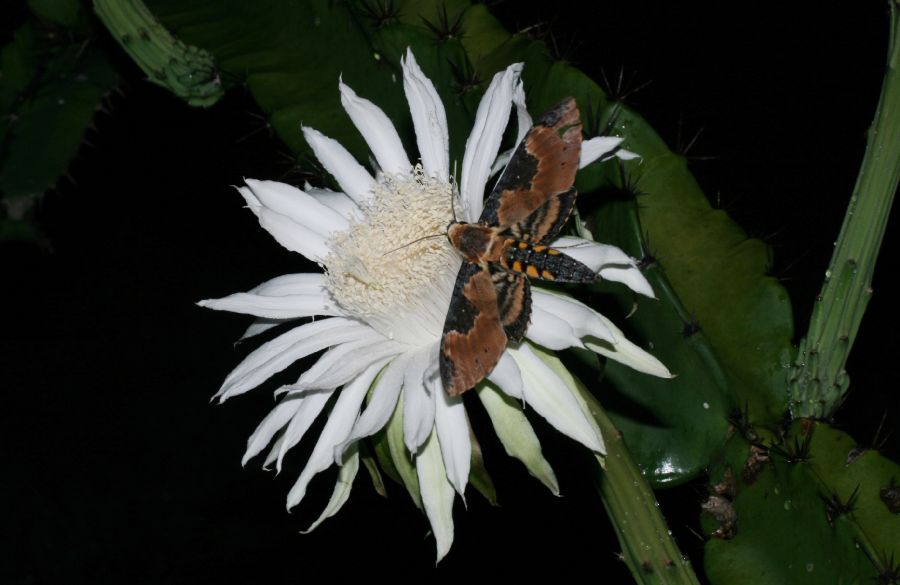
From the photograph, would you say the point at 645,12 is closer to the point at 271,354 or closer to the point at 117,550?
the point at 271,354

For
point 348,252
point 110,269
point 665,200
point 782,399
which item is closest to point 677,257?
point 665,200

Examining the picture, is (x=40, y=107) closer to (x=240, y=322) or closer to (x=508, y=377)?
(x=240, y=322)

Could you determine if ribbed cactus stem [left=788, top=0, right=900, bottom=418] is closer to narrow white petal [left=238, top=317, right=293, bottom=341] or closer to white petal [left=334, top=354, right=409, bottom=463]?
white petal [left=334, top=354, right=409, bottom=463]

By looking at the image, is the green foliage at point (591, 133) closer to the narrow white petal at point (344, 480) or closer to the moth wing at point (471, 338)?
the moth wing at point (471, 338)

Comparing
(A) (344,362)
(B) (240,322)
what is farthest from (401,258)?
(B) (240,322)

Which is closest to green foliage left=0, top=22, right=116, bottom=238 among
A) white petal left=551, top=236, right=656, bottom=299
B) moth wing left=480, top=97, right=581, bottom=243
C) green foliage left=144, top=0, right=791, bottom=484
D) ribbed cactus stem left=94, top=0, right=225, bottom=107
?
ribbed cactus stem left=94, top=0, right=225, bottom=107

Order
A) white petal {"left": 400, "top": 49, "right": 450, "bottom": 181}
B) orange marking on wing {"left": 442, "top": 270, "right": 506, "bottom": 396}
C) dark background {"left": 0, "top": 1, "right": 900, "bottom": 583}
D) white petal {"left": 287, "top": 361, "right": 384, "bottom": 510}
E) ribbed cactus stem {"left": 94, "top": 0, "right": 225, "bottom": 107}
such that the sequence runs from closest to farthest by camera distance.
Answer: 1. orange marking on wing {"left": 442, "top": 270, "right": 506, "bottom": 396}
2. white petal {"left": 287, "top": 361, "right": 384, "bottom": 510}
3. white petal {"left": 400, "top": 49, "right": 450, "bottom": 181}
4. ribbed cactus stem {"left": 94, "top": 0, "right": 225, "bottom": 107}
5. dark background {"left": 0, "top": 1, "right": 900, "bottom": 583}
